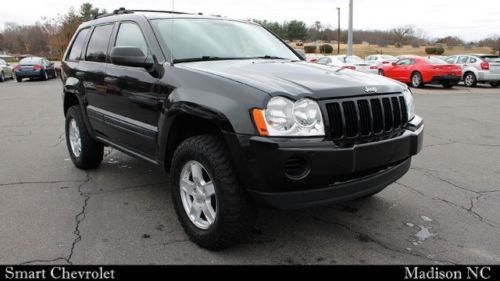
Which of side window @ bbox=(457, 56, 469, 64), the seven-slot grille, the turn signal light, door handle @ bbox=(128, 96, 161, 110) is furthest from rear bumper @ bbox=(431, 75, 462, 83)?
the turn signal light

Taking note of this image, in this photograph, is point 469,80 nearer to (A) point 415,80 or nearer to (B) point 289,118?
(A) point 415,80

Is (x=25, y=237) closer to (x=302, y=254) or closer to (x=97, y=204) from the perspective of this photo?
(x=97, y=204)

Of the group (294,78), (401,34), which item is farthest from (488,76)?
(401,34)

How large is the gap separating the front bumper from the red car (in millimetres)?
17992

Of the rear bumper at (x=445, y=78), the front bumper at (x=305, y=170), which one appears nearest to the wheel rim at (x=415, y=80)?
the rear bumper at (x=445, y=78)

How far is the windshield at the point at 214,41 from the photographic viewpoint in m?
3.99

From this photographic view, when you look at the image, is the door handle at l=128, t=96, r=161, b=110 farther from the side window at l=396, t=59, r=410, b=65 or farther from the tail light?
the tail light

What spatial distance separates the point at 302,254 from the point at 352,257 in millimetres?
358

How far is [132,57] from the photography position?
379 centimetres

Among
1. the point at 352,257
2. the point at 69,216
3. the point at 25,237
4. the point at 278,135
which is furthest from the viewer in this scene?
the point at 69,216

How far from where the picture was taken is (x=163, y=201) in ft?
14.8

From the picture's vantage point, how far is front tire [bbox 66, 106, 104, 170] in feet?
17.8

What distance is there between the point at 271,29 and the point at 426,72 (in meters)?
43.7

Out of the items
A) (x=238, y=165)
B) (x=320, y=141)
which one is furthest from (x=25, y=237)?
(x=320, y=141)
